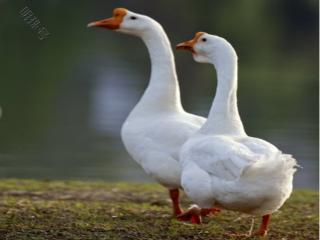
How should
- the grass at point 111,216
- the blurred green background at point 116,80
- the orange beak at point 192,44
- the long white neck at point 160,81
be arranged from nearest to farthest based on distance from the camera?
the grass at point 111,216 → the orange beak at point 192,44 → the long white neck at point 160,81 → the blurred green background at point 116,80

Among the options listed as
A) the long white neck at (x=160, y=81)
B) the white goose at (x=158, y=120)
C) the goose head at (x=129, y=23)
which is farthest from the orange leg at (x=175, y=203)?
the goose head at (x=129, y=23)

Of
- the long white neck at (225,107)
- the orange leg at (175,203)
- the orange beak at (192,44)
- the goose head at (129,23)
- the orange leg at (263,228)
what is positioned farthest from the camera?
the goose head at (129,23)

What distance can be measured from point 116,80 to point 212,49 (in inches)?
705

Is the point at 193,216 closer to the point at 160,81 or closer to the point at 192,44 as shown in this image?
the point at 192,44

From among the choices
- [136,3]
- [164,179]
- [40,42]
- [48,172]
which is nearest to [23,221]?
[164,179]

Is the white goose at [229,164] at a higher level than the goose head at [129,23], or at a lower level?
lower

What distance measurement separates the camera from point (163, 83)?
928 cm

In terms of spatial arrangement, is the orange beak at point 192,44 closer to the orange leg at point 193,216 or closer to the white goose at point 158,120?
the white goose at point 158,120

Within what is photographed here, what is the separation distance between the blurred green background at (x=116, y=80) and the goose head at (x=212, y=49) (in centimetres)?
519

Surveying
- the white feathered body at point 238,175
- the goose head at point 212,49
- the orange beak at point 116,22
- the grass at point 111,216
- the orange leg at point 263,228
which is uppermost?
the orange beak at point 116,22

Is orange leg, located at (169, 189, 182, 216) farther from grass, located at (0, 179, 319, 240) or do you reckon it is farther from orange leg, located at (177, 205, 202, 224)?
orange leg, located at (177, 205, 202, 224)

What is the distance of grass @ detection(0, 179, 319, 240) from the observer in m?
7.12

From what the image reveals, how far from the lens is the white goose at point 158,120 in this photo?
332 inches

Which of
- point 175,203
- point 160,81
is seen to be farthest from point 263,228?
point 160,81
